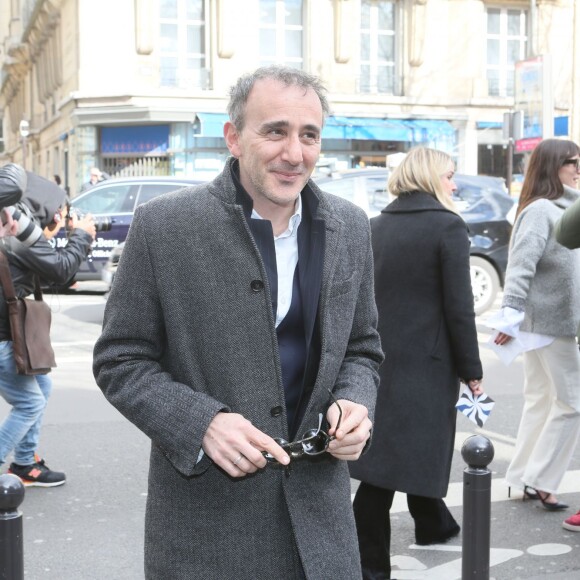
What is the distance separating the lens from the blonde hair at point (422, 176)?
4.45 meters

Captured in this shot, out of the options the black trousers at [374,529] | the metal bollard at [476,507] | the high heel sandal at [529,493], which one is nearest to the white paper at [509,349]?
the high heel sandal at [529,493]

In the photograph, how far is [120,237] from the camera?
48.3ft

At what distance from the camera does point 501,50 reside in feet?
96.6

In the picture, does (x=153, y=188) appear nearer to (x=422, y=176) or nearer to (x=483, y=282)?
(x=483, y=282)

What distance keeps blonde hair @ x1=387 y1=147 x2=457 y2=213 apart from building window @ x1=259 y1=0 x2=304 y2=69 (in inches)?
920

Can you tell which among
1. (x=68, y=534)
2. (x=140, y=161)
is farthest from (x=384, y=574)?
(x=140, y=161)

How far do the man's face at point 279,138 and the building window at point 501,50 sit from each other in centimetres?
2811

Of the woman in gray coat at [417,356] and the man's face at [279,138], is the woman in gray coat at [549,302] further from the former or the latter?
the man's face at [279,138]

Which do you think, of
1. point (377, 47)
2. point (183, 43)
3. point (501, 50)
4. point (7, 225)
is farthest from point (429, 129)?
point (7, 225)

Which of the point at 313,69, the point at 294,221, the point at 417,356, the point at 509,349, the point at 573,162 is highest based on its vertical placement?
the point at 313,69

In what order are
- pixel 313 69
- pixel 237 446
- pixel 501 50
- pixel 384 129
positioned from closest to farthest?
1. pixel 237 446
2. pixel 313 69
3. pixel 384 129
4. pixel 501 50

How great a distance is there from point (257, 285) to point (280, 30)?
26.2m

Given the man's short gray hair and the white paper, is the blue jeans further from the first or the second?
the man's short gray hair

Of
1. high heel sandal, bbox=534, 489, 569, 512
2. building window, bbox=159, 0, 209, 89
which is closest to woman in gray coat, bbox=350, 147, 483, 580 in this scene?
high heel sandal, bbox=534, 489, 569, 512
